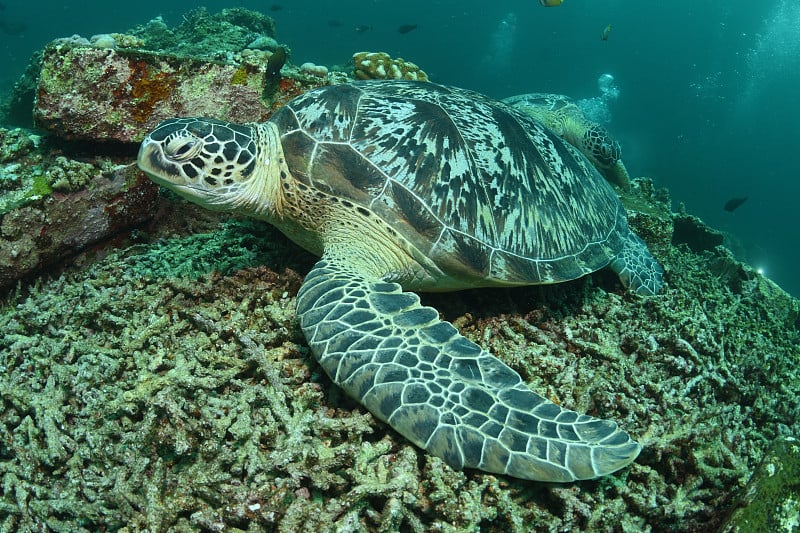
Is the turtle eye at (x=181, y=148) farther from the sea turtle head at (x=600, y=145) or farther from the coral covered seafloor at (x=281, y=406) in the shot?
the sea turtle head at (x=600, y=145)

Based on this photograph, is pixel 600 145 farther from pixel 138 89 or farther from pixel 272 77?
pixel 138 89

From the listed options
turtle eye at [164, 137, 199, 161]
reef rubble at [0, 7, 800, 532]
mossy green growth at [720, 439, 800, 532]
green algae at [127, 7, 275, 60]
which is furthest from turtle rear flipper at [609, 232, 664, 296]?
green algae at [127, 7, 275, 60]

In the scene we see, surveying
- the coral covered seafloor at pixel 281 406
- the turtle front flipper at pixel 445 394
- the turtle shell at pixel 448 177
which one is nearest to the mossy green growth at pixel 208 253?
the coral covered seafloor at pixel 281 406

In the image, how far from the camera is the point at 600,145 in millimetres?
5141

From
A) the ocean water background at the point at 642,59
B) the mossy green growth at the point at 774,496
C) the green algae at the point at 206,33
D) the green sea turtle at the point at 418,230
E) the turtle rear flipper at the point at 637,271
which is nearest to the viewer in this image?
the mossy green growth at the point at 774,496

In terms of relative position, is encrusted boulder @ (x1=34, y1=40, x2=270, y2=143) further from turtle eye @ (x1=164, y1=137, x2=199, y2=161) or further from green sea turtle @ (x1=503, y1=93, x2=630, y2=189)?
green sea turtle @ (x1=503, y1=93, x2=630, y2=189)

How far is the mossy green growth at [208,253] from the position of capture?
7.97 ft

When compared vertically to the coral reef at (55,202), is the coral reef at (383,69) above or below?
above

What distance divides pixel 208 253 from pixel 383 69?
3754mm

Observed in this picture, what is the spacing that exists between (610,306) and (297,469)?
85.6 inches

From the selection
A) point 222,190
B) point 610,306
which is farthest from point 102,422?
point 610,306

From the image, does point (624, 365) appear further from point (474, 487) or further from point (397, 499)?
point (397, 499)

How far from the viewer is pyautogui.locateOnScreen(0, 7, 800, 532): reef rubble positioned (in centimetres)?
142

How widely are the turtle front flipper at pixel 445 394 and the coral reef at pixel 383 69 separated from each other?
4113mm
